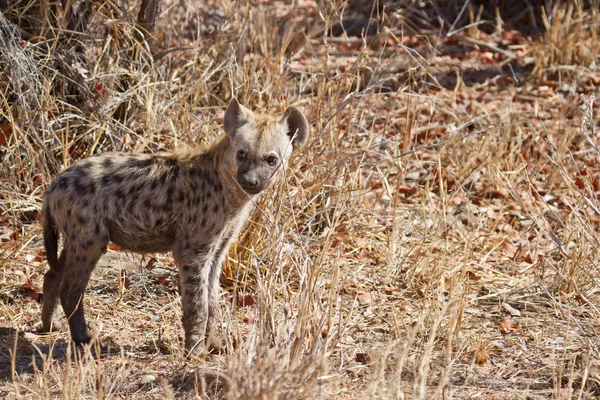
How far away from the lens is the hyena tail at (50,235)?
4.79 metres

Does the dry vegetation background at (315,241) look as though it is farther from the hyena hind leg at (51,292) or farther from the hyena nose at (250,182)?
the hyena nose at (250,182)

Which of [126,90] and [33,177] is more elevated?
[126,90]

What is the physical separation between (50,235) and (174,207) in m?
0.69

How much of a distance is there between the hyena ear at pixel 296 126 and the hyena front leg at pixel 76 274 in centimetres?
119

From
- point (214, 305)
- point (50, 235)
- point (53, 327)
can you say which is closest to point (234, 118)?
point (214, 305)

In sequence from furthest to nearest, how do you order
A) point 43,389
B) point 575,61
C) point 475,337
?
point 575,61 < point 475,337 < point 43,389

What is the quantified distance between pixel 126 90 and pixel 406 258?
8.22 ft

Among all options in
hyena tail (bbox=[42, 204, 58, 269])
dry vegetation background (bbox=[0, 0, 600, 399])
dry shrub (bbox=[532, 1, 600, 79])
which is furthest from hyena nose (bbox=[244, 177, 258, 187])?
dry shrub (bbox=[532, 1, 600, 79])

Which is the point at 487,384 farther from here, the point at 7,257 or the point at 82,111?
the point at 82,111

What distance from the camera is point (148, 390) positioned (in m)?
4.42

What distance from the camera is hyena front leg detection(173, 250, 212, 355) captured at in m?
4.73

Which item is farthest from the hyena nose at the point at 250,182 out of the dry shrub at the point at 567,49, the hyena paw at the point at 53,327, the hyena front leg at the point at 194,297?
the dry shrub at the point at 567,49

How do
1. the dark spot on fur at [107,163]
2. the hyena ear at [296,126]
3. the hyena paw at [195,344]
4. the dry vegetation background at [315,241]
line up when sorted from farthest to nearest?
the hyena ear at [296,126]
the dark spot on fur at [107,163]
the hyena paw at [195,344]
the dry vegetation background at [315,241]

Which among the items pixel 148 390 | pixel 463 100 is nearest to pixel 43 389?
pixel 148 390
